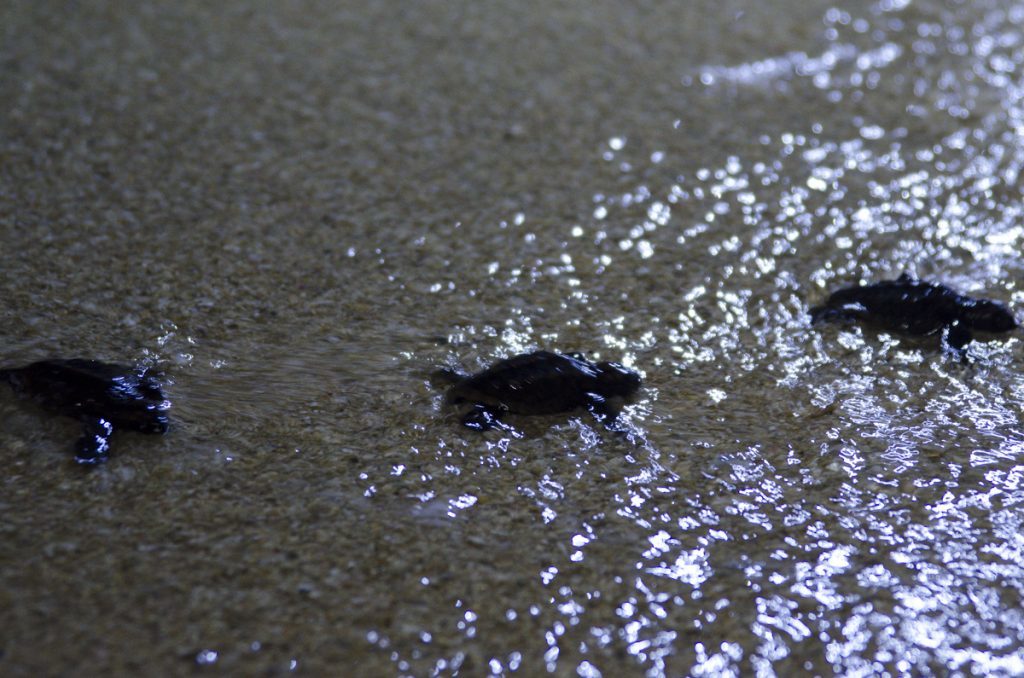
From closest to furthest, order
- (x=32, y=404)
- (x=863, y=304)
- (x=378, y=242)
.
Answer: (x=32, y=404) < (x=863, y=304) < (x=378, y=242)

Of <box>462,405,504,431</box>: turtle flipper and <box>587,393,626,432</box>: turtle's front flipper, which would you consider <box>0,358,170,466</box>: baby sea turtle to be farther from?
<box>587,393,626,432</box>: turtle's front flipper

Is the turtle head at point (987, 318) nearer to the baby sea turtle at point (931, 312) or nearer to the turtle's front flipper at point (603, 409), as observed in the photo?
the baby sea turtle at point (931, 312)

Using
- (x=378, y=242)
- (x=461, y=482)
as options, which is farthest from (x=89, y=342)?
(x=461, y=482)

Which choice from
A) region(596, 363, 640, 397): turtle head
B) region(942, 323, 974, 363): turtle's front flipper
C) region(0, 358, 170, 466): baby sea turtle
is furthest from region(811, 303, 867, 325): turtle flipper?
region(0, 358, 170, 466): baby sea turtle

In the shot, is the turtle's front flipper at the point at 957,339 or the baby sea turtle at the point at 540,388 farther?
the turtle's front flipper at the point at 957,339

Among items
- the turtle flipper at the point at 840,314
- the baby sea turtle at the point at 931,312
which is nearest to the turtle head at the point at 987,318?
the baby sea turtle at the point at 931,312

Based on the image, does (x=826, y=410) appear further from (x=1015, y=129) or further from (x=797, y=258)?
(x=1015, y=129)

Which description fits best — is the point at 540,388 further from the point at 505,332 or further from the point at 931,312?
the point at 931,312
